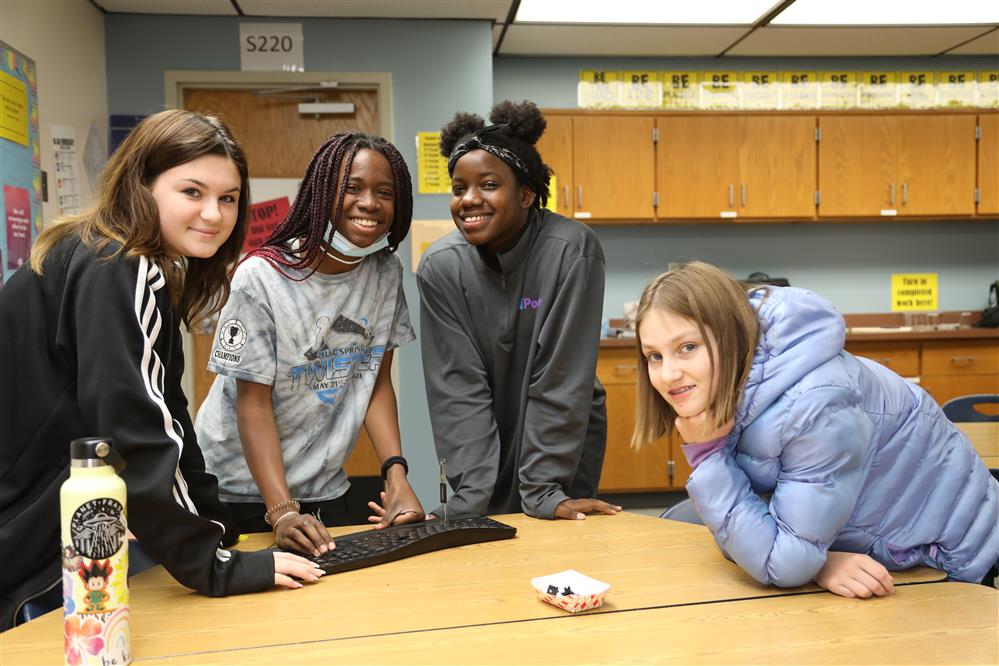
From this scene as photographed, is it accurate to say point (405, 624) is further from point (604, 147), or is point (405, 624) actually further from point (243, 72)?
point (604, 147)

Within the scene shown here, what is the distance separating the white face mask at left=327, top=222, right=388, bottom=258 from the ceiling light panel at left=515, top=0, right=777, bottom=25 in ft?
7.79

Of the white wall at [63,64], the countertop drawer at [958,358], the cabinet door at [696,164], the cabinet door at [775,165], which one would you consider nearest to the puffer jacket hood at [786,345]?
the white wall at [63,64]

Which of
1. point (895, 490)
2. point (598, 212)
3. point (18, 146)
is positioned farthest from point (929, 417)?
point (598, 212)

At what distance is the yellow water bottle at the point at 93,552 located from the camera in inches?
35.7

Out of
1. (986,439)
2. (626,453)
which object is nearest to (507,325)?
(986,439)

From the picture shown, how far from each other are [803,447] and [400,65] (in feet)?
10.3

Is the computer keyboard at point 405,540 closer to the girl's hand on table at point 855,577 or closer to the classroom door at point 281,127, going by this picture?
the girl's hand on table at point 855,577

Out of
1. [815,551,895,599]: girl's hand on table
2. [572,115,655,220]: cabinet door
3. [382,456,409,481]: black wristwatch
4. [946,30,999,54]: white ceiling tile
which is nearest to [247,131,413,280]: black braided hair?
[382,456,409,481]: black wristwatch

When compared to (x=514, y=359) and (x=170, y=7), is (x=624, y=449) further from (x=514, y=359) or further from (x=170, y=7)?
(x=170, y=7)

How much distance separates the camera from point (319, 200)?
168 centimetres

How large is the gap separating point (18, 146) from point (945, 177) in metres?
4.71

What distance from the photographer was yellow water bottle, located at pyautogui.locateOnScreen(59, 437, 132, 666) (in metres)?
0.91

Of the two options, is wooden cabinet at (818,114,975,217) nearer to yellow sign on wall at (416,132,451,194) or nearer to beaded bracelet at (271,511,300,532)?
yellow sign on wall at (416,132,451,194)

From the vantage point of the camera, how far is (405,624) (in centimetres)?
112
